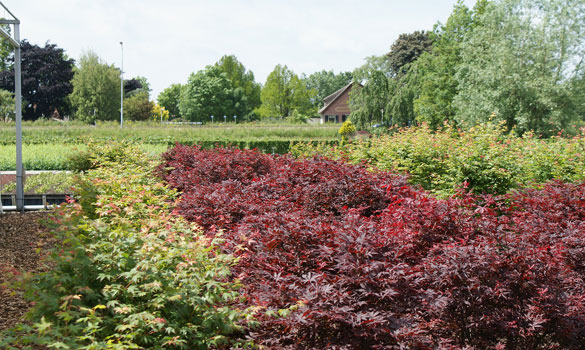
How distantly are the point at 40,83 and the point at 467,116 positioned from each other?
43600 mm

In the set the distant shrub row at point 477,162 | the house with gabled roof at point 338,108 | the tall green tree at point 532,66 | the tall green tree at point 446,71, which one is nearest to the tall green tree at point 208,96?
the house with gabled roof at point 338,108

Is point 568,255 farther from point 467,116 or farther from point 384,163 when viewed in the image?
point 467,116

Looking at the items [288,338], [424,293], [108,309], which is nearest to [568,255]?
[424,293]

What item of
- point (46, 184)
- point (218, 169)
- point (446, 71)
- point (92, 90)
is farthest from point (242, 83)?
point (218, 169)

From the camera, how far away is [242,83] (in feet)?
200

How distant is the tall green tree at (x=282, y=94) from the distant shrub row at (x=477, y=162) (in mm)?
49076

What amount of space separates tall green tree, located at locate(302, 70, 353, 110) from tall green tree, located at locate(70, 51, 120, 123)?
4830cm

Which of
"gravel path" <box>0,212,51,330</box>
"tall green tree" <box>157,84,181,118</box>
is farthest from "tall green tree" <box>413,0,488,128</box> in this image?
"tall green tree" <box>157,84,181,118</box>

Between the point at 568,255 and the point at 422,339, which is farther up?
the point at 568,255

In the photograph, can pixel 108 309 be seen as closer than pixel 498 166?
Yes

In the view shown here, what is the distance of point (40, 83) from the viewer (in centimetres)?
4738

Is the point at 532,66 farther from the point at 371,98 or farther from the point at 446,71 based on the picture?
the point at 371,98

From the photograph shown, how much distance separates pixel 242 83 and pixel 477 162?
5579 centimetres

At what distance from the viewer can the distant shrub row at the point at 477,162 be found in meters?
7.35
